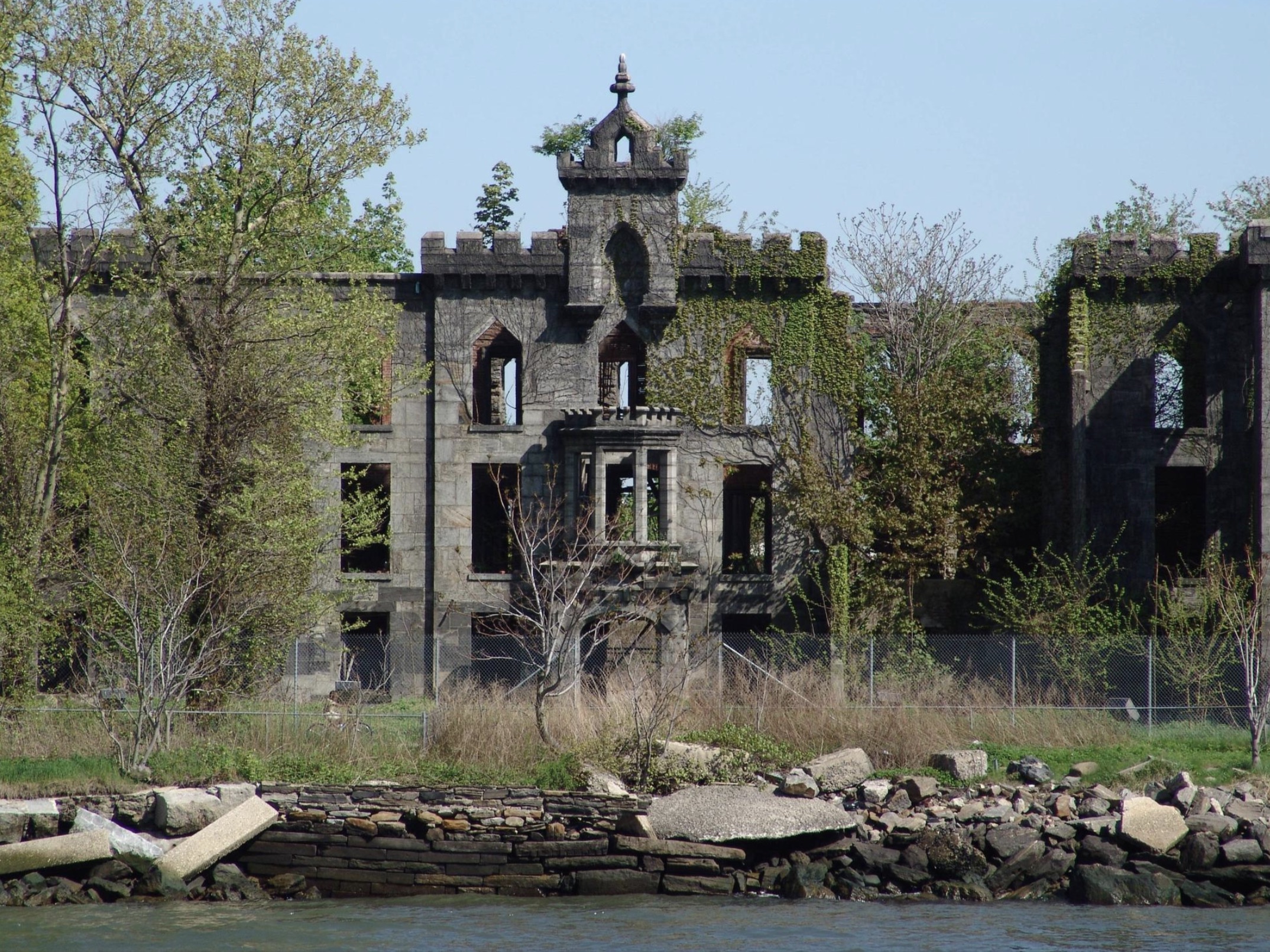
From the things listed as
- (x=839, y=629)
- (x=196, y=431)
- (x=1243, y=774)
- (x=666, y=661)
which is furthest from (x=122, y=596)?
(x=1243, y=774)

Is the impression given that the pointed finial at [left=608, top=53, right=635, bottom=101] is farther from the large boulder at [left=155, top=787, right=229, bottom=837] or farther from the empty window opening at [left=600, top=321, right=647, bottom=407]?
Result: the large boulder at [left=155, top=787, right=229, bottom=837]

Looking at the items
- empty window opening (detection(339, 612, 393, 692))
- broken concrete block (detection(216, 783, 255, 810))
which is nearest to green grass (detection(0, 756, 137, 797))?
broken concrete block (detection(216, 783, 255, 810))

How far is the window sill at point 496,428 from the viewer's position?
34.2 m

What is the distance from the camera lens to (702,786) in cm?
2312

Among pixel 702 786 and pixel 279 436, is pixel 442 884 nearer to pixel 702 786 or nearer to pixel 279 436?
pixel 702 786

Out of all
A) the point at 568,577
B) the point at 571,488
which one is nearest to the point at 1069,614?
the point at 568,577

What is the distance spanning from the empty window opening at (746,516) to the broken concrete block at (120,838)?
15769mm

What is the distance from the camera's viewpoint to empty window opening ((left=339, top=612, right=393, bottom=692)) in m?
32.0

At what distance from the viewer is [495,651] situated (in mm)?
33594

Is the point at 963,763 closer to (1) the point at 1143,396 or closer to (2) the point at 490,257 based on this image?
(1) the point at 1143,396

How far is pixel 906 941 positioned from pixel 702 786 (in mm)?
5059

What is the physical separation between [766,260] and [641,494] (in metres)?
6.08

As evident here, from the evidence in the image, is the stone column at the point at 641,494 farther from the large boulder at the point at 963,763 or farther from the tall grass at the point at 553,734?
the large boulder at the point at 963,763

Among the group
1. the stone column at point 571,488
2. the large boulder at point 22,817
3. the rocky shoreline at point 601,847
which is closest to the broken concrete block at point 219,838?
the rocky shoreline at point 601,847
